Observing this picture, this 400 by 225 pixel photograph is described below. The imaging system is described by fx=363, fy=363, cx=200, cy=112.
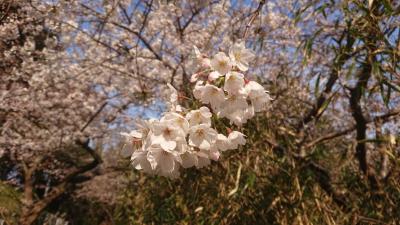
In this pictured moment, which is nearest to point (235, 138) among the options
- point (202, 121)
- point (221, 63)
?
point (202, 121)

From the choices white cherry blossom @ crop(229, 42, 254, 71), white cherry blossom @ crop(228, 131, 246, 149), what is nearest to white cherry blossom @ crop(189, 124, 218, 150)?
white cherry blossom @ crop(228, 131, 246, 149)

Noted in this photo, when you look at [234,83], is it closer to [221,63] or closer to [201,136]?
[221,63]

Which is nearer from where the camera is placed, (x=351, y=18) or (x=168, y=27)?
(x=351, y=18)

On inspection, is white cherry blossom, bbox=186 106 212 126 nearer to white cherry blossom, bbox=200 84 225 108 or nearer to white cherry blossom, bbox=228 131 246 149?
white cherry blossom, bbox=200 84 225 108

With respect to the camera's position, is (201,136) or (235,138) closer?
(201,136)

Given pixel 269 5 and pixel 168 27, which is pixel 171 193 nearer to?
pixel 168 27

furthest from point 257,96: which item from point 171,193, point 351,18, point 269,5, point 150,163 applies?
point 269,5

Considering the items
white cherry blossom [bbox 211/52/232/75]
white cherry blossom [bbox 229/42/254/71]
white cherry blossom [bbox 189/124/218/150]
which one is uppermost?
white cherry blossom [bbox 229/42/254/71]

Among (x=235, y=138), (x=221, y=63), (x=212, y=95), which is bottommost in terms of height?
(x=235, y=138)

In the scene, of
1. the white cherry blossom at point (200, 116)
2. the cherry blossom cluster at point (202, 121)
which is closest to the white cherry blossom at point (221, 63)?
the cherry blossom cluster at point (202, 121)
